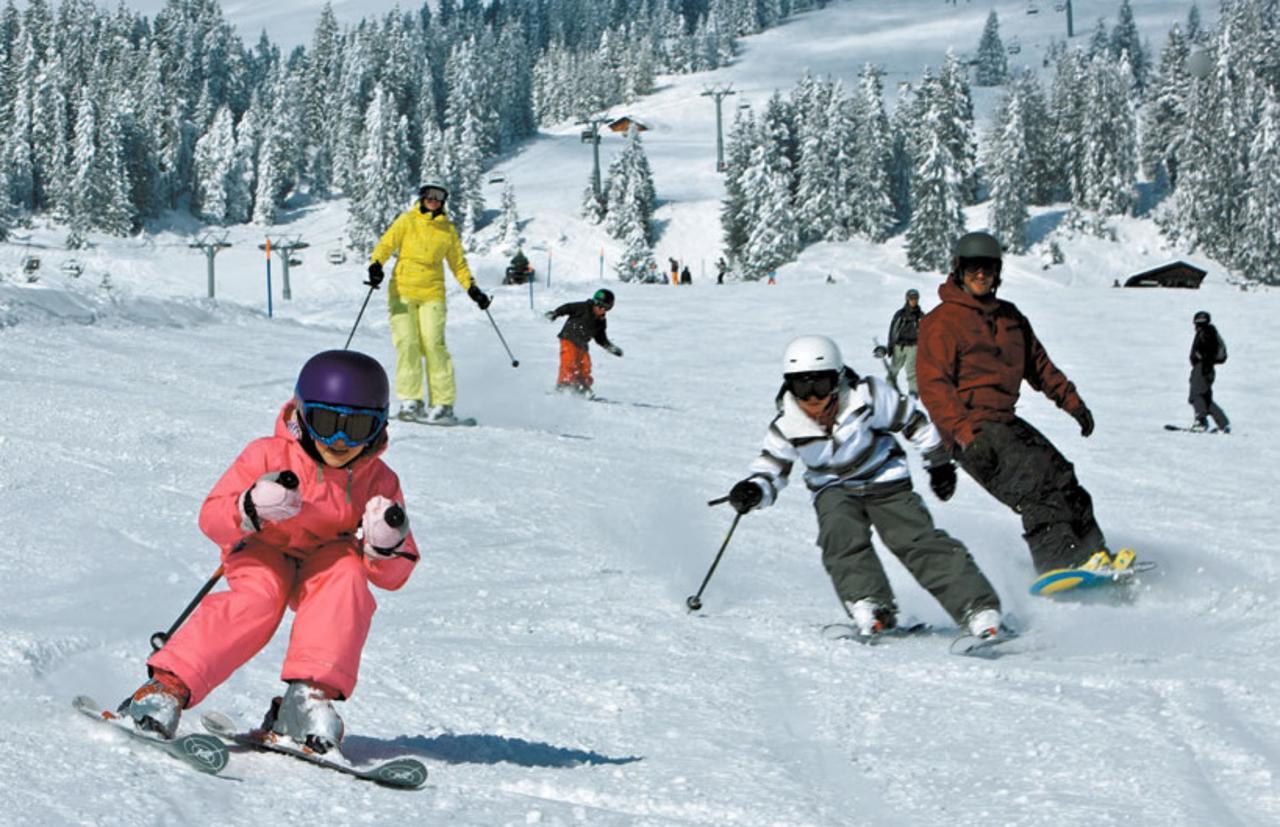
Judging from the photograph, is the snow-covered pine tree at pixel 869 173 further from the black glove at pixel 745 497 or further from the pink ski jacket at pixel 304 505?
the pink ski jacket at pixel 304 505

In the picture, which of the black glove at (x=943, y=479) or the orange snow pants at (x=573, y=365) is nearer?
the black glove at (x=943, y=479)

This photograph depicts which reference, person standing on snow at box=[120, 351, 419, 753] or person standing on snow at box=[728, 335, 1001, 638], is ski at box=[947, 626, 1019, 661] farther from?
person standing on snow at box=[120, 351, 419, 753]

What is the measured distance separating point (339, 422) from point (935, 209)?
226 feet

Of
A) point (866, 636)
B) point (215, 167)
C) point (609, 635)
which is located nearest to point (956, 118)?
point (215, 167)

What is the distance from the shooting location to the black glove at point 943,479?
553cm

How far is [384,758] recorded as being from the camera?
3441mm

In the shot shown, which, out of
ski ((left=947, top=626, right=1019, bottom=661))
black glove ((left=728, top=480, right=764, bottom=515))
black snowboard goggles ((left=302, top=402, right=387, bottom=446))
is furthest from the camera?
black glove ((left=728, top=480, right=764, bottom=515))

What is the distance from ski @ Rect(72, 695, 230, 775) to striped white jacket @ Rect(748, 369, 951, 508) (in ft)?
9.93

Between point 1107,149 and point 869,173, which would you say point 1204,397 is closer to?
point 869,173

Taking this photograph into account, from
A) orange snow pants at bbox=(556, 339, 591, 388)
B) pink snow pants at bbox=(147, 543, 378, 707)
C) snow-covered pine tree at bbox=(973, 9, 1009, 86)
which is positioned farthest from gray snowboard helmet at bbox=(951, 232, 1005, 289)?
snow-covered pine tree at bbox=(973, 9, 1009, 86)

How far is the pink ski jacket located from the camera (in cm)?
338

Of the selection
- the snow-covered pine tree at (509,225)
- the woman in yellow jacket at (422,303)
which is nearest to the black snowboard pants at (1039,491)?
the woman in yellow jacket at (422,303)

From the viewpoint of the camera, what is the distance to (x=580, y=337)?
14922 mm

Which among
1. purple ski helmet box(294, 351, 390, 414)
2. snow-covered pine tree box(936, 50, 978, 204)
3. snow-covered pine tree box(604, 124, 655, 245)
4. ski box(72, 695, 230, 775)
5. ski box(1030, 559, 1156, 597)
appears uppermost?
snow-covered pine tree box(936, 50, 978, 204)
